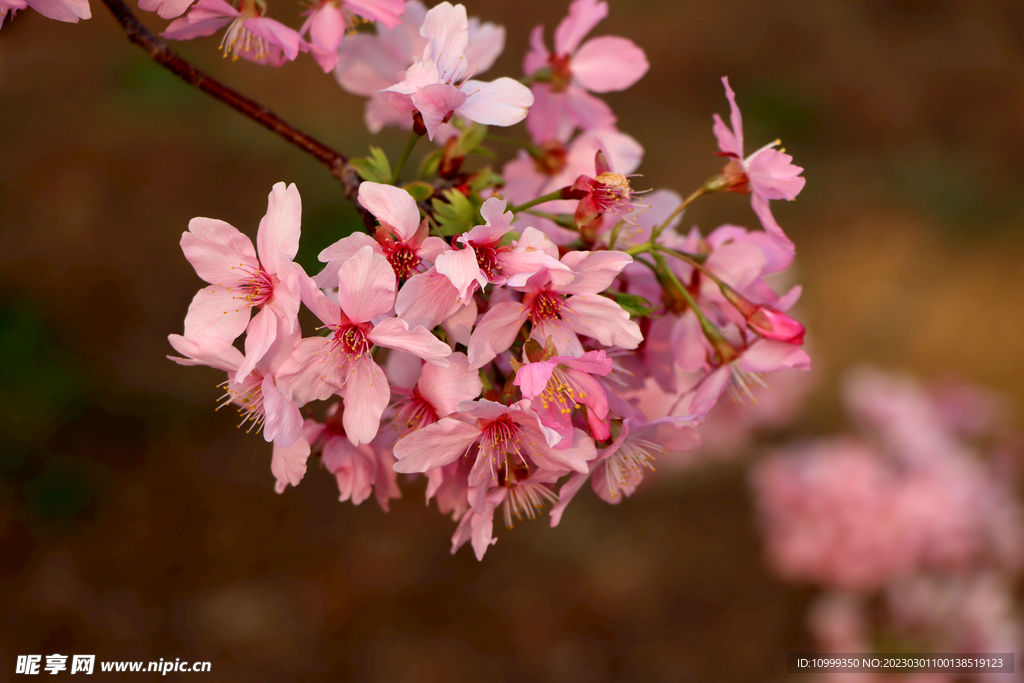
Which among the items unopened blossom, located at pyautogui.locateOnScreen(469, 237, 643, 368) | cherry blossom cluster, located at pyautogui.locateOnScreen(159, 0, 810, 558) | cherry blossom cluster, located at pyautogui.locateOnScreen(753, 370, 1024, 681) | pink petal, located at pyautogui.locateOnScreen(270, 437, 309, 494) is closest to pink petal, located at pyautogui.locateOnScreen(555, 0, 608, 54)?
cherry blossom cluster, located at pyautogui.locateOnScreen(159, 0, 810, 558)

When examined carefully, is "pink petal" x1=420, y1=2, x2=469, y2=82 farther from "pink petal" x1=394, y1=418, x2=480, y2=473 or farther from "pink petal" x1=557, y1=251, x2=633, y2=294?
"pink petal" x1=394, y1=418, x2=480, y2=473

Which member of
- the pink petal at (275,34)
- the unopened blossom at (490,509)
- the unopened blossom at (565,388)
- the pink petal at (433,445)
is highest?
the pink petal at (275,34)

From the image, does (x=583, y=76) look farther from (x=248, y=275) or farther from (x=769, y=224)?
(x=248, y=275)

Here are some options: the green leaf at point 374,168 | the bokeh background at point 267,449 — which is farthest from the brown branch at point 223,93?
the bokeh background at point 267,449

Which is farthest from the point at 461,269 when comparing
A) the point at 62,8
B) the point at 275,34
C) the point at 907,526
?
the point at 907,526

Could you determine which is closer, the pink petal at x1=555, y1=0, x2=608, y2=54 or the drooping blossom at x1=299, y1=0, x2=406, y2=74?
the drooping blossom at x1=299, y1=0, x2=406, y2=74

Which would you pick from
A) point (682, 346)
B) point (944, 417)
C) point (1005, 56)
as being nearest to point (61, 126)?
point (682, 346)

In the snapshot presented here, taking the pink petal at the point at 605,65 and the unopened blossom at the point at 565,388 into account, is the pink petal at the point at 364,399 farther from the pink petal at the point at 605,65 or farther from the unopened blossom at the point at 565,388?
the pink petal at the point at 605,65
